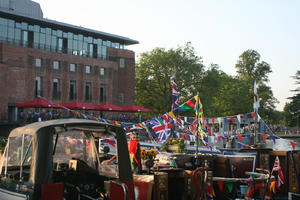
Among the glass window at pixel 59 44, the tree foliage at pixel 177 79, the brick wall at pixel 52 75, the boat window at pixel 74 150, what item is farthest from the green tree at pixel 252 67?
the boat window at pixel 74 150

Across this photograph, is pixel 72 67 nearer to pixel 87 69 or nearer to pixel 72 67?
pixel 72 67

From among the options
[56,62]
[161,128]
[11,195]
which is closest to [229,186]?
[11,195]

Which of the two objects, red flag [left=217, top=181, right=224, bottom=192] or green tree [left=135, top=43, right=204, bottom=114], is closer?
red flag [left=217, top=181, right=224, bottom=192]

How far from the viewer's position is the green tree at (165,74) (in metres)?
61.9

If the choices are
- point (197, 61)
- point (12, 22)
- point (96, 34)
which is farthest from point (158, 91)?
point (12, 22)

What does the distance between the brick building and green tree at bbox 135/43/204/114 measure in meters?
2.27

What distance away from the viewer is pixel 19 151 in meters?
7.27

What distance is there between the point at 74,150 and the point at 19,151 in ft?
4.30

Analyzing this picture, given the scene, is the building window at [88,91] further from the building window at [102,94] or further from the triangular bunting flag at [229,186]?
the triangular bunting flag at [229,186]

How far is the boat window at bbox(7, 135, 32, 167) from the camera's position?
6922 mm

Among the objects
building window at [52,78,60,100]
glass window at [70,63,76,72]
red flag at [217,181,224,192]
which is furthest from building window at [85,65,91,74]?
red flag at [217,181,224,192]

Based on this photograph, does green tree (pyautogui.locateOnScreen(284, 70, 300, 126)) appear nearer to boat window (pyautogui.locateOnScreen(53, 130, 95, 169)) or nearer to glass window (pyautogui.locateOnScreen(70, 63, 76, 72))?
glass window (pyautogui.locateOnScreen(70, 63, 76, 72))

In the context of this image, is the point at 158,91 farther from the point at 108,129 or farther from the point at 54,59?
the point at 108,129

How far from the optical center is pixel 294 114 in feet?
251
